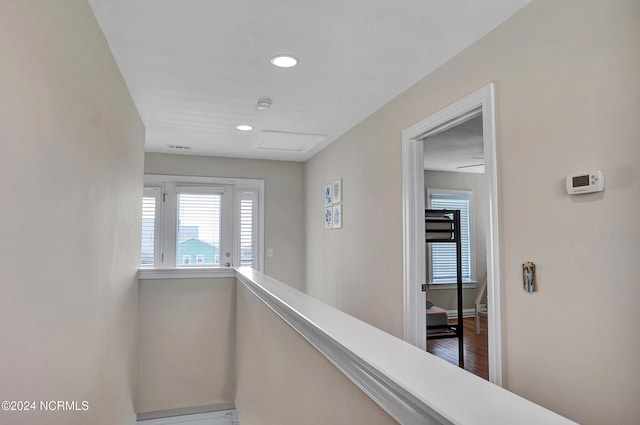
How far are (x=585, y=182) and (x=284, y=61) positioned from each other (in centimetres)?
177

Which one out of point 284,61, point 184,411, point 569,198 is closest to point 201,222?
point 184,411

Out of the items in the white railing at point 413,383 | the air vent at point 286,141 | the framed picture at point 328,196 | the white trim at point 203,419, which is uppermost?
the air vent at point 286,141

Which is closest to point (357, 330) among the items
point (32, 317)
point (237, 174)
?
point (32, 317)

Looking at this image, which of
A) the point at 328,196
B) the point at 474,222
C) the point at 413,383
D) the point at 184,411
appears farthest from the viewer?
the point at 474,222

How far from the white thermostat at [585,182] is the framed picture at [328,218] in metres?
2.96

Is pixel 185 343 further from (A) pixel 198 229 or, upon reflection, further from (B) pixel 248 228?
(B) pixel 248 228

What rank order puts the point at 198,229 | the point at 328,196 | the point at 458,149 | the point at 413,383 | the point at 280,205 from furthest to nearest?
the point at 280,205 < the point at 198,229 < the point at 458,149 < the point at 328,196 < the point at 413,383

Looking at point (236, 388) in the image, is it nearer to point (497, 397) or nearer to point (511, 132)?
point (511, 132)

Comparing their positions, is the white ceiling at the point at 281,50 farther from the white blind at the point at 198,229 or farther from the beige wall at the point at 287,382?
the white blind at the point at 198,229

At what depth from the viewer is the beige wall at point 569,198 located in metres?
1.41

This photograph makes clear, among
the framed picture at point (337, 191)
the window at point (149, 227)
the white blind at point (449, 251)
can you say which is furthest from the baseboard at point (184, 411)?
the white blind at point (449, 251)

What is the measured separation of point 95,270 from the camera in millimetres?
2098

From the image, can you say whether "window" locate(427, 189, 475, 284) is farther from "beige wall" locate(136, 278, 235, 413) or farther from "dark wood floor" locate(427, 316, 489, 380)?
"beige wall" locate(136, 278, 235, 413)

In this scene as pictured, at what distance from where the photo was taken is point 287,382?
5.45 ft
